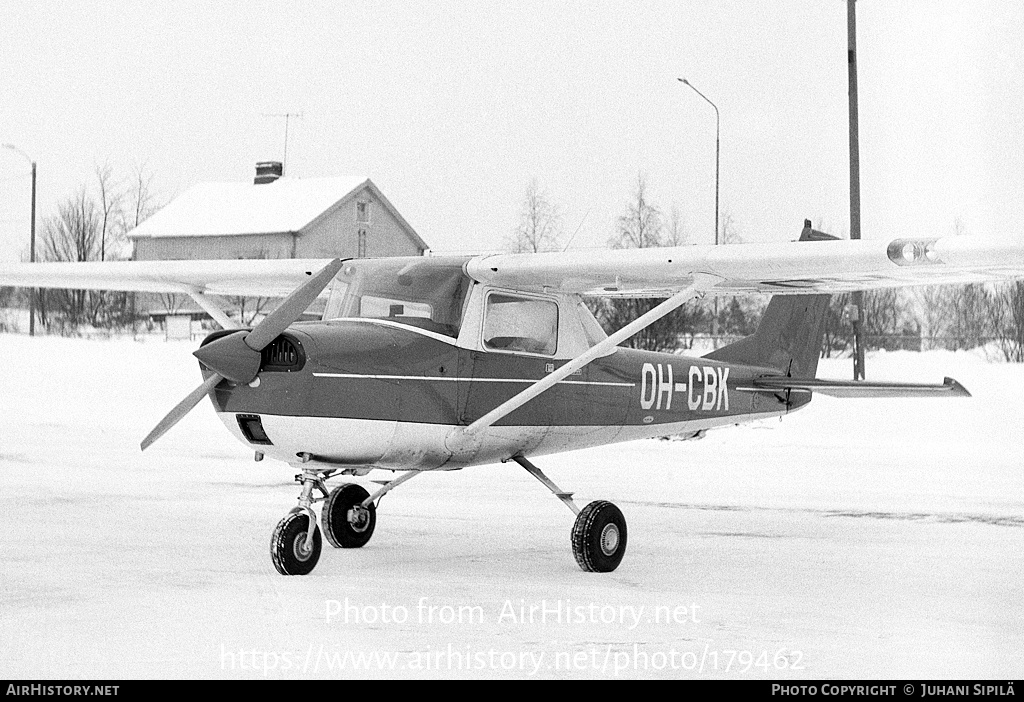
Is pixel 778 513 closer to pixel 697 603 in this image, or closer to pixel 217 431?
pixel 697 603

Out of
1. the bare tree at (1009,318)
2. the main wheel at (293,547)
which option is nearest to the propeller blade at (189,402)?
the main wheel at (293,547)

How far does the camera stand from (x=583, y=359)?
7.68 m

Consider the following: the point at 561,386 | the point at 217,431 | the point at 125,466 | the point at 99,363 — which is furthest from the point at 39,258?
the point at 561,386

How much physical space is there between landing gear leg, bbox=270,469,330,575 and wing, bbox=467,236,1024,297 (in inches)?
67.8

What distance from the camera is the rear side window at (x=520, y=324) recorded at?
25.5 feet

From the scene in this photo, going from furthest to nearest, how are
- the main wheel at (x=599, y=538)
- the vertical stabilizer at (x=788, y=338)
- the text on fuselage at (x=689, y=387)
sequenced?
1. the vertical stabilizer at (x=788, y=338)
2. the text on fuselage at (x=689, y=387)
3. the main wheel at (x=599, y=538)

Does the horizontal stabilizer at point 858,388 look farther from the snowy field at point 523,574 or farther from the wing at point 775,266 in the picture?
the wing at point 775,266

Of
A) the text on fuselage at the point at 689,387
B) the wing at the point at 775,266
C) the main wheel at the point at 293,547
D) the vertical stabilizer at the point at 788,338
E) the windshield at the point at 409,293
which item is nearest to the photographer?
the main wheel at the point at 293,547

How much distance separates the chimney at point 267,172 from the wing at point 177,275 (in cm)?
3666

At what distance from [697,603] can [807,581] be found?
1.07m

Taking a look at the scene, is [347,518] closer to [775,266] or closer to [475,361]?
[475,361]

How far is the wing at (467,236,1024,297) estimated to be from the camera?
6969 mm

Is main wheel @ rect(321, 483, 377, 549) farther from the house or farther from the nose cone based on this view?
the house

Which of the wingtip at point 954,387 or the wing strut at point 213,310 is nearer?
the wing strut at point 213,310
